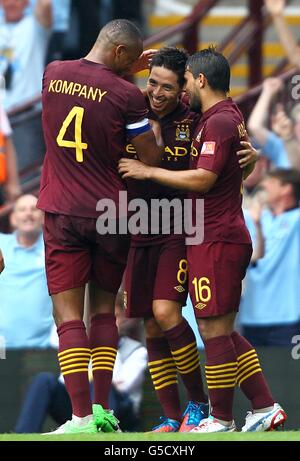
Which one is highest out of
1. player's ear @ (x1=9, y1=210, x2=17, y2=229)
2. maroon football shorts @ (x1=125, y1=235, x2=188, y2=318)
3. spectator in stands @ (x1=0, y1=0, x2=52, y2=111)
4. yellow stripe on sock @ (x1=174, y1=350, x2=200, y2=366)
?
spectator in stands @ (x1=0, y1=0, x2=52, y2=111)

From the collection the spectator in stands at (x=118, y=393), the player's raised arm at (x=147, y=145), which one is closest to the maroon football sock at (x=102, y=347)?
the player's raised arm at (x=147, y=145)

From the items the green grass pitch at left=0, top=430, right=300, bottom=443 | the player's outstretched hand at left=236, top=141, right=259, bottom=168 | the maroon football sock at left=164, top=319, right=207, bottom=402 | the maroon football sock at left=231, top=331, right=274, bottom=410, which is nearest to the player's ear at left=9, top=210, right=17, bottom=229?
the maroon football sock at left=164, top=319, right=207, bottom=402

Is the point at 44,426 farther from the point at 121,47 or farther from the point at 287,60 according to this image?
the point at 287,60

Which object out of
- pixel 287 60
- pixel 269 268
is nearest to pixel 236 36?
pixel 287 60

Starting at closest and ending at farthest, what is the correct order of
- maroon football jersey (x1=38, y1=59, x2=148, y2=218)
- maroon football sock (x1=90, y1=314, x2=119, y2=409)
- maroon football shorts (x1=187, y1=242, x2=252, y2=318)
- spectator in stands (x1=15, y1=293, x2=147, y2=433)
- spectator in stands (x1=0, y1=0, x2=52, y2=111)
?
maroon football jersey (x1=38, y1=59, x2=148, y2=218) → maroon football shorts (x1=187, y1=242, x2=252, y2=318) → maroon football sock (x1=90, y1=314, x2=119, y2=409) → spectator in stands (x1=15, y1=293, x2=147, y2=433) → spectator in stands (x1=0, y1=0, x2=52, y2=111)

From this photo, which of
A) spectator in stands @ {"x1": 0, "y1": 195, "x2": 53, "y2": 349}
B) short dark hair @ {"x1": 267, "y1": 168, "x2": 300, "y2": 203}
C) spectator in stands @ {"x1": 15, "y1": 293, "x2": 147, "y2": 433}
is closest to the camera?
spectator in stands @ {"x1": 15, "y1": 293, "x2": 147, "y2": 433}

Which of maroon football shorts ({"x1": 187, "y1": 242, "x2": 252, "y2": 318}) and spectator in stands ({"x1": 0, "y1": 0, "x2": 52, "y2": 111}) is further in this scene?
spectator in stands ({"x1": 0, "y1": 0, "x2": 52, "y2": 111})

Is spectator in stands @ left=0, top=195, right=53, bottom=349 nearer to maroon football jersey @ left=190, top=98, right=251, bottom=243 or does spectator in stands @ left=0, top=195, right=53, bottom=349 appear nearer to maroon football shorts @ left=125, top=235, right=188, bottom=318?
maroon football shorts @ left=125, top=235, right=188, bottom=318

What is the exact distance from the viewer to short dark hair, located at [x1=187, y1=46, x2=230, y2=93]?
6719mm

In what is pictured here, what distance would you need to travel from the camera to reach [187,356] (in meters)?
6.98

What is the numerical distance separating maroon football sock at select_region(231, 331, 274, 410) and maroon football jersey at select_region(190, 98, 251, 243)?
2.06 feet

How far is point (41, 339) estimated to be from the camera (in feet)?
31.1

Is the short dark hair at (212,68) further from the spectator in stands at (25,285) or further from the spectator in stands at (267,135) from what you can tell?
the spectator in stands at (267,135)

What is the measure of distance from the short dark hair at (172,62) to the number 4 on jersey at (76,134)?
0.58 m
